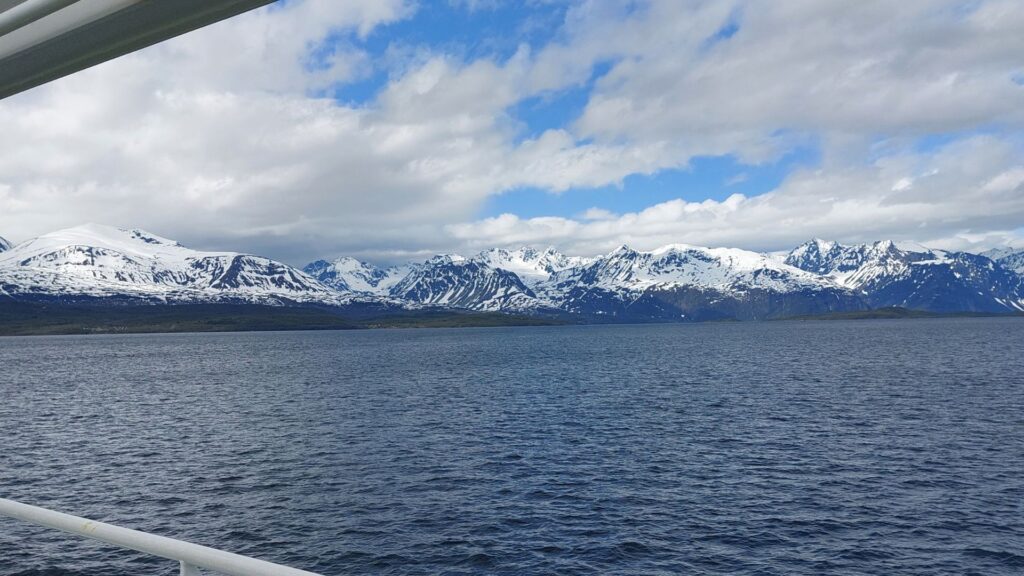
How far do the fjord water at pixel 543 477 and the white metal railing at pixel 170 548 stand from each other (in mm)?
25228

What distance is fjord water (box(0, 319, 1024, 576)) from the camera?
30328 mm

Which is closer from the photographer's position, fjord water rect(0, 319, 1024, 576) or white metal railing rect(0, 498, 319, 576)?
white metal railing rect(0, 498, 319, 576)

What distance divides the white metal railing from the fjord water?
82.8 ft

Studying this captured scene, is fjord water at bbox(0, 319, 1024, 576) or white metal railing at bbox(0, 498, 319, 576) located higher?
white metal railing at bbox(0, 498, 319, 576)

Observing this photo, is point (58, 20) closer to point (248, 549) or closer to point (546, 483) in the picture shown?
point (248, 549)

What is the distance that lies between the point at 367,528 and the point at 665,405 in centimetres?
4795

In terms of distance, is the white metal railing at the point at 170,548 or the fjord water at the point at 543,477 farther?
the fjord water at the point at 543,477

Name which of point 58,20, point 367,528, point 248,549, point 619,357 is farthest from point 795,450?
point 619,357

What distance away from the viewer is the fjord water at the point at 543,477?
3033 cm

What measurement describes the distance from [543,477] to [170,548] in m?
40.3

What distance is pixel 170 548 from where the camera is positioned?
470 centimetres

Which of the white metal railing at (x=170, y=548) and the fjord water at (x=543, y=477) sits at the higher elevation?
the white metal railing at (x=170, y=548)

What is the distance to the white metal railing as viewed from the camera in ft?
13.8

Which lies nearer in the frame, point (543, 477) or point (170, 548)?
point (170, 548)
